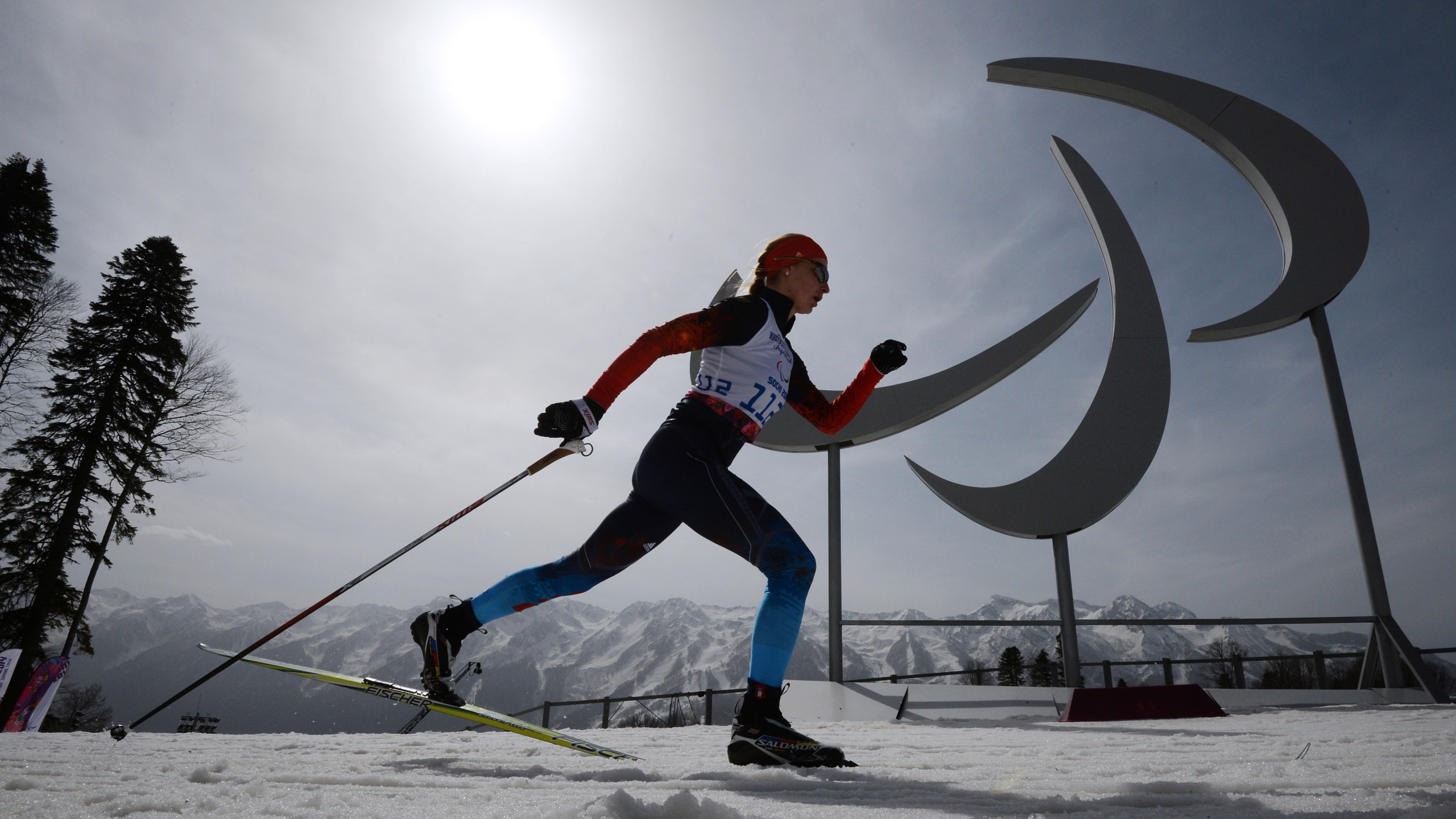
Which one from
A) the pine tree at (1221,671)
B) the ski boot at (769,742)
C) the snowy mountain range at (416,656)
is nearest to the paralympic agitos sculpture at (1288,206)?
the pine tree at (1221,671)

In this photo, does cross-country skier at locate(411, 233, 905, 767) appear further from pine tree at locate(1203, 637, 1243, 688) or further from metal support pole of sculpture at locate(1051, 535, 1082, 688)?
pine tree at locate(1203, 637, 1243, 688)

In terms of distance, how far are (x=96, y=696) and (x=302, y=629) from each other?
13834 centimetres

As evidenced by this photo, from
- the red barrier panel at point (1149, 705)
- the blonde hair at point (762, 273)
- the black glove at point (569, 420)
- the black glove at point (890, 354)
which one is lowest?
the red barrier panel at point (1149, 705)

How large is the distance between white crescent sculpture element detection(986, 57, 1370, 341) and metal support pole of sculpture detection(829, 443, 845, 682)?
4.06m

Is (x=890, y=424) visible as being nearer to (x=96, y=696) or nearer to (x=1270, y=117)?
(x=1270, y=117)

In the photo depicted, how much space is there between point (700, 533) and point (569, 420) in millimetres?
620

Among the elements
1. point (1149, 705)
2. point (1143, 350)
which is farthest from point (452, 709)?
point (1143, 350)

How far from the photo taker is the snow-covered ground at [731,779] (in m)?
1.11

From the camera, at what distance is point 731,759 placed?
2.04 m

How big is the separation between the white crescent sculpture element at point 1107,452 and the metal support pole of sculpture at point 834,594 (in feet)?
3.30

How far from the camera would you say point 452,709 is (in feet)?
8.64

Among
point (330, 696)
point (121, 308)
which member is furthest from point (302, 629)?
point (121, 308)

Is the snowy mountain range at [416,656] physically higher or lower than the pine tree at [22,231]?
lower

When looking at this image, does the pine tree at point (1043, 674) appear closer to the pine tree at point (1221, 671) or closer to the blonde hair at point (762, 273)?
the pine tree at point (1221, 671)
